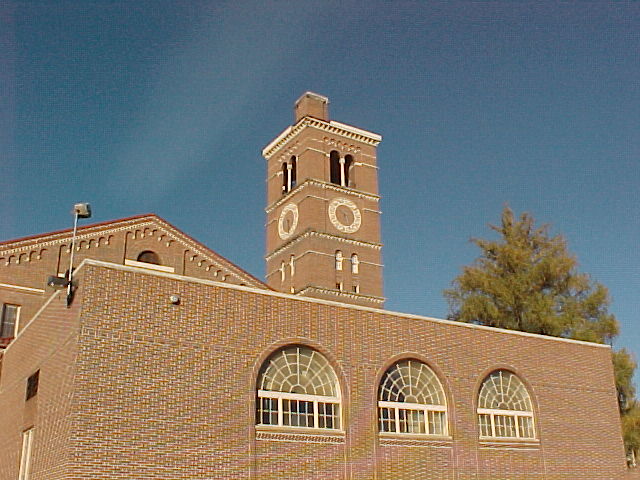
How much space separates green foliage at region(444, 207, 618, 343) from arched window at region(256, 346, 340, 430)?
19.1m

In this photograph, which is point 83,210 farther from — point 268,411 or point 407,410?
point 407,410

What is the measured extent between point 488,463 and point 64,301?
44.0 ft

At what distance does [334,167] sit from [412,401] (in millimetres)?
28689

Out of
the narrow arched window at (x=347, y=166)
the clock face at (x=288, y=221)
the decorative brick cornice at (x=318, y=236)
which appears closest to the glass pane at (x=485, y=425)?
the decorative brick cornice at (x=318, y=236)

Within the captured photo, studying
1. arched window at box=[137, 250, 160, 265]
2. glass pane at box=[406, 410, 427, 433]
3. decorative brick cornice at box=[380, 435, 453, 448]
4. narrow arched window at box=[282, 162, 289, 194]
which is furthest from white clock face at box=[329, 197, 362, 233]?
decorative brick cornice at box=[380, 435, 453, 448]

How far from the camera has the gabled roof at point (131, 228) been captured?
27.7m

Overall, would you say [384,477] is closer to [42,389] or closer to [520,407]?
[520,407]

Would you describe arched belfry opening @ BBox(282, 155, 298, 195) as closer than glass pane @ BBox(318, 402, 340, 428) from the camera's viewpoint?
No

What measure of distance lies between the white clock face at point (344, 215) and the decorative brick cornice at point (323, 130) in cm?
526

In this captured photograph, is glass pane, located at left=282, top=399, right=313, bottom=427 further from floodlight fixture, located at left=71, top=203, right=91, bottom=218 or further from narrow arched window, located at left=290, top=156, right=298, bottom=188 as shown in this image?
narrow arched window, located at left=290, top=156, right=298, bottom=188

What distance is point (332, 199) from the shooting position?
Answer: 4516 centimetres

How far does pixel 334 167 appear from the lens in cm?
4762

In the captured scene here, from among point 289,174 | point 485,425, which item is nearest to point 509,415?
point 485,425

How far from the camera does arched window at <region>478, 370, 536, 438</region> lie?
22.2 meters
